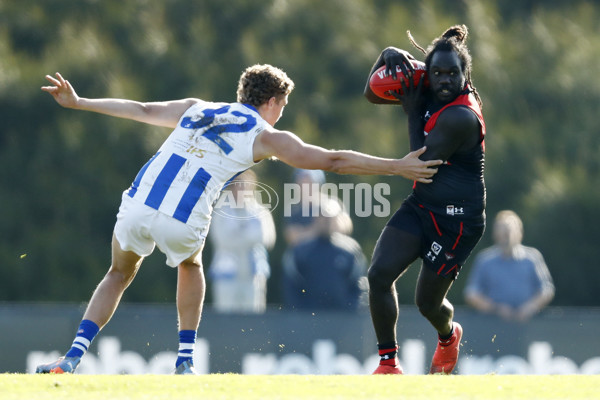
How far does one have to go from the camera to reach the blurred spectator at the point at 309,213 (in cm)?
981

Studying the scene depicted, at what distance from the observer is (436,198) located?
636cm

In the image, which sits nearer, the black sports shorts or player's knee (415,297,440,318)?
the black sports shorts

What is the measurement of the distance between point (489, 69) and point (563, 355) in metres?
7.44

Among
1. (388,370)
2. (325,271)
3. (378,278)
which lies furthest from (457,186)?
(325,271)

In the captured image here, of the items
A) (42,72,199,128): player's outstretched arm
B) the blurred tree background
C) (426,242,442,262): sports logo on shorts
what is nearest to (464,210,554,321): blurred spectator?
(426,242,442,262): sports logo on shorts

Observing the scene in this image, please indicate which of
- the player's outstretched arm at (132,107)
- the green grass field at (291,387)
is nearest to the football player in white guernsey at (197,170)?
the player's outstretched arm at (132,107)

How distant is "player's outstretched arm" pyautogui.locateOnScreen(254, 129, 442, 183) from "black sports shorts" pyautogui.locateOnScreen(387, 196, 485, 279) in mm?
350

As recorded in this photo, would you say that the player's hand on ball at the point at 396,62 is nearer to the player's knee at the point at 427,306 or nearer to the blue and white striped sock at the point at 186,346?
the player's knee at the point at 427,306

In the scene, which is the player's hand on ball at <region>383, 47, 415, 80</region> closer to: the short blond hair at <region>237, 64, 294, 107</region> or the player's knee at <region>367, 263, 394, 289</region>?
the short blond hair at <region>237, 64, 294, 107</region>

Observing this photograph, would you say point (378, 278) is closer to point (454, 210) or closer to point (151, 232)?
point (454, 210)

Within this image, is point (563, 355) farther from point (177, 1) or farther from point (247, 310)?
point (177, 1)

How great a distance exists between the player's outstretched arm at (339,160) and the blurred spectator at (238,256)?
4.21 m

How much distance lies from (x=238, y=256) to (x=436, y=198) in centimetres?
431

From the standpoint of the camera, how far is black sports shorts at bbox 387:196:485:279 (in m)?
6.39
